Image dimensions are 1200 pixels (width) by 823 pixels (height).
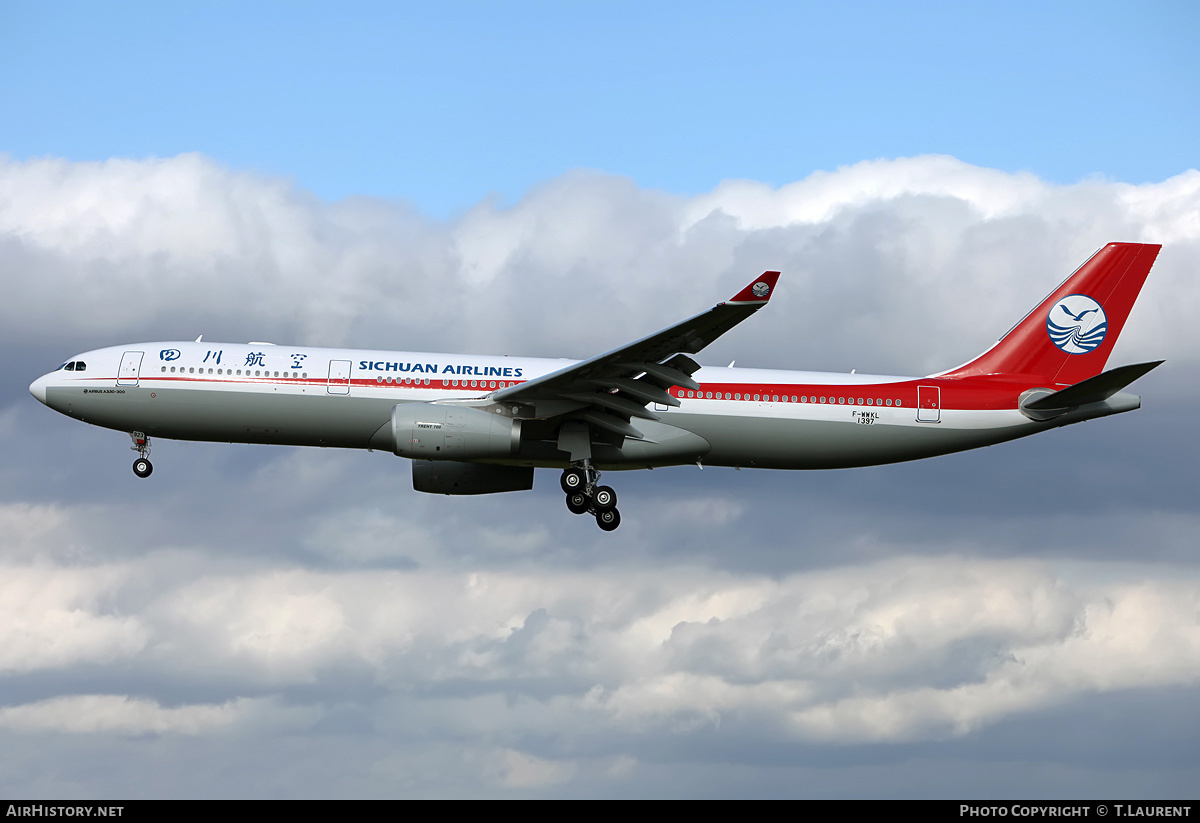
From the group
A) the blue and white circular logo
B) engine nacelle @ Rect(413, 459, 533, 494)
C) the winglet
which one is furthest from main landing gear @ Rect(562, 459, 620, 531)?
the blue and white circular logo

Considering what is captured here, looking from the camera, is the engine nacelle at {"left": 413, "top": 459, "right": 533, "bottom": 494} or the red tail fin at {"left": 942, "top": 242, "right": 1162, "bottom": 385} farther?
the red tail fin at {"left": 942, "top": 242, "right": 1162, "bottom": 385}

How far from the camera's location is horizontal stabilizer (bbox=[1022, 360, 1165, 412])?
3547 cm

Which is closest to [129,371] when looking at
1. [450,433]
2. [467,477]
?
[450,433]

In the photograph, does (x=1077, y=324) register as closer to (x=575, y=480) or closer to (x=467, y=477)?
(x=575, y=480)

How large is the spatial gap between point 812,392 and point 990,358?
21.9ft

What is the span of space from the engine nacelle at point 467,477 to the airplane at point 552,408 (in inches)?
2.2

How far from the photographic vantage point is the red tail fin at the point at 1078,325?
132 feet

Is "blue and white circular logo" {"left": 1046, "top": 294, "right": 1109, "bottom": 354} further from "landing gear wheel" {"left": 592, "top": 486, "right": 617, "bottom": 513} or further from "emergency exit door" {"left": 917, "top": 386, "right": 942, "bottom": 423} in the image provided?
"landing gear wheel" {"left": 592, "top": 486, "right": 617, "bottom": 513}

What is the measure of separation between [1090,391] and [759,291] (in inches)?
527

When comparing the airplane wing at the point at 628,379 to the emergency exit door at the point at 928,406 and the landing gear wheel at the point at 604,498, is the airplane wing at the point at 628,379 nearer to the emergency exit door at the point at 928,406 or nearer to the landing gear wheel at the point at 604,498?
the landing gear wheel at the point at 604,498

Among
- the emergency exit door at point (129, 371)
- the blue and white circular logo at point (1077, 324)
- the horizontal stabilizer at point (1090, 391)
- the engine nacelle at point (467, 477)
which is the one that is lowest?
the engine nacelle at point (467, 477)

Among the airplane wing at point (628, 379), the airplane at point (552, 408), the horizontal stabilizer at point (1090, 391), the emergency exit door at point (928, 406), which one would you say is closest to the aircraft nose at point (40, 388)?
the airplane at point (552, 408)
